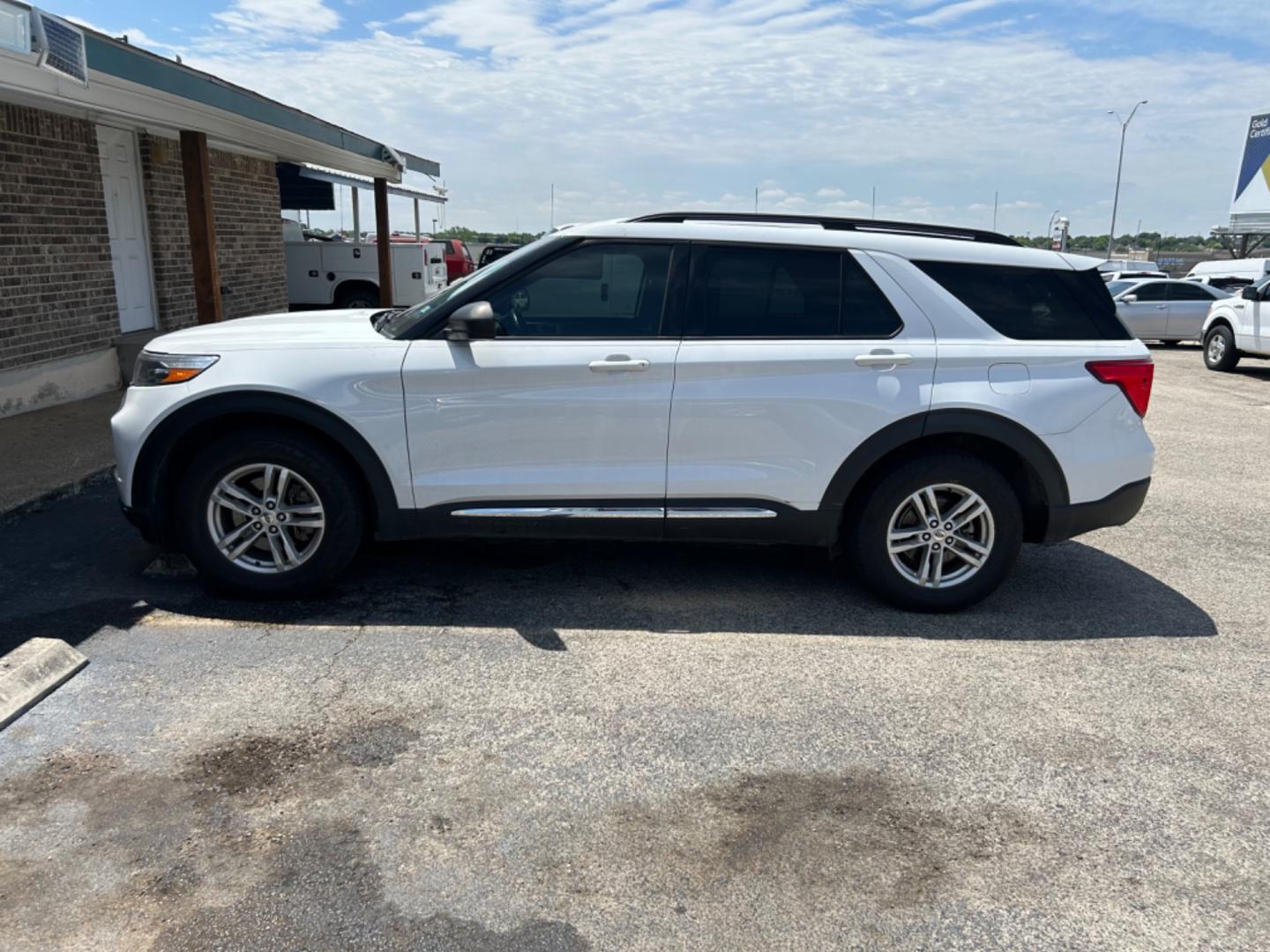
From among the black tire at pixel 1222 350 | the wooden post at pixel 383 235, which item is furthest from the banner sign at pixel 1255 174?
the wooden post at pixel 383 235

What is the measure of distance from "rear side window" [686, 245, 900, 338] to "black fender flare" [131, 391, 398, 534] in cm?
164

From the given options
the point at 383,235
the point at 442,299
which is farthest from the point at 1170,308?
the point at 442,299

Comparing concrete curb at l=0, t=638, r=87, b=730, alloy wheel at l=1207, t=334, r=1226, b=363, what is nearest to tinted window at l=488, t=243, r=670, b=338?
concrete curb at l=0, t=638, r=87, b=730

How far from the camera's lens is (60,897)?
267cm

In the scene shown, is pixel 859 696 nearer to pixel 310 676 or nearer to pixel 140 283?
pixel 310 676

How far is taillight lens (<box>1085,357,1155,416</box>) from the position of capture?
4.59 metres

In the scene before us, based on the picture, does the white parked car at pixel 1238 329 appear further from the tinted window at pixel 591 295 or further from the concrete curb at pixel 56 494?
the concrete curb at pixel 56 494

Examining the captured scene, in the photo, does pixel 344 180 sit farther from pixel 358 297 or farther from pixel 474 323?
pixel 474 323

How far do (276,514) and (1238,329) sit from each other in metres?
15.5

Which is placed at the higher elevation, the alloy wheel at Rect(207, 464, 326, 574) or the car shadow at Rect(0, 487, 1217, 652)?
the alloy wheel at Rect(207, 464, 326, 574)

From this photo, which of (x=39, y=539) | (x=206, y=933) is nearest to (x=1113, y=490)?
(x=206, y=933)

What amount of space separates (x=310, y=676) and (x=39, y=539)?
2670 mm

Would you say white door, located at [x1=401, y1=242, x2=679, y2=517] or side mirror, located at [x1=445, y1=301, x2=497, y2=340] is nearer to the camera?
side mirror, located at [x1=445, y1=301, x2=497, y2=340]

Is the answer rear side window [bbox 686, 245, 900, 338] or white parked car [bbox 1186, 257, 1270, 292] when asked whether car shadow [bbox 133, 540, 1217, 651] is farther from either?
white parked car [bbox 1186, 257, 1270, 292]
